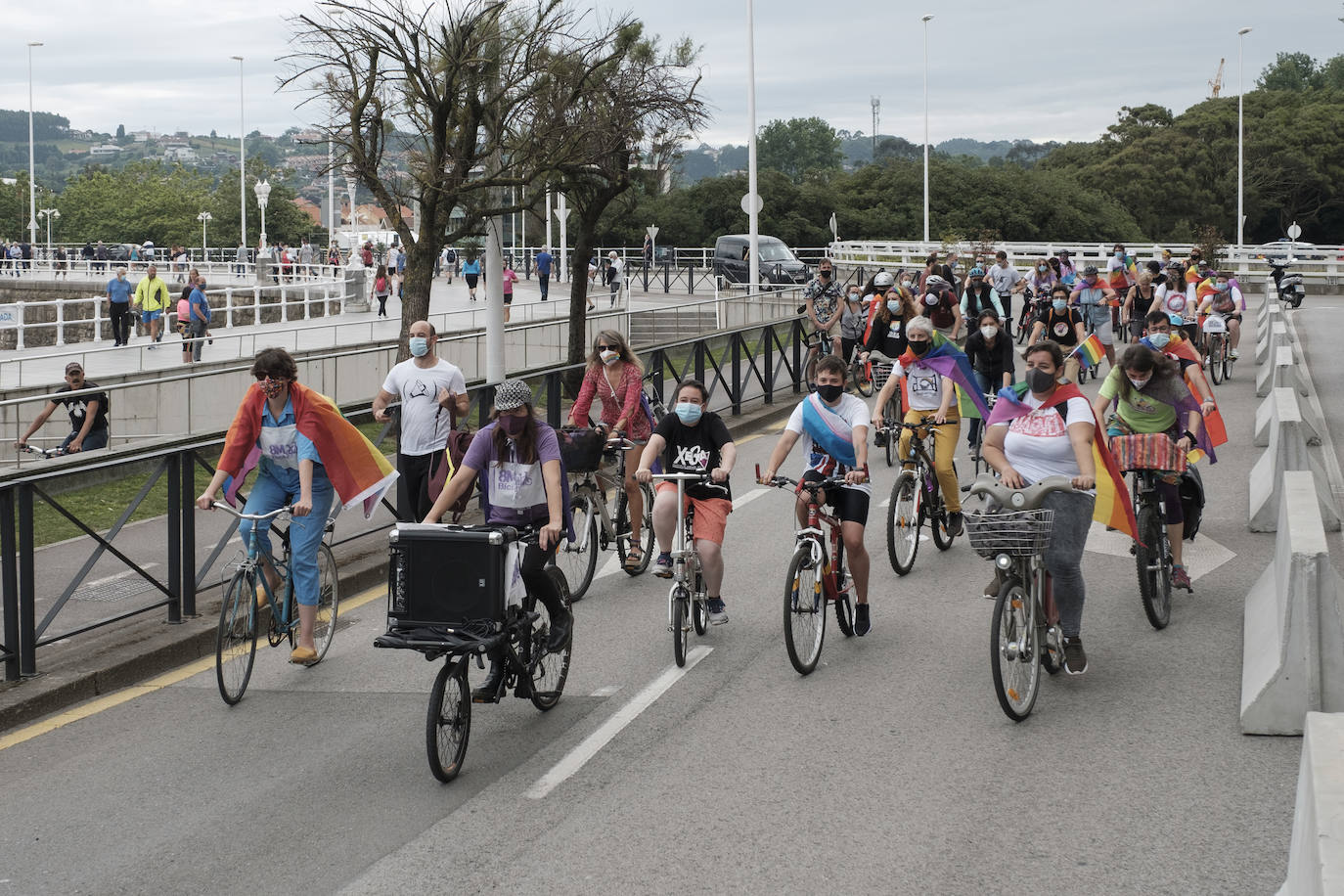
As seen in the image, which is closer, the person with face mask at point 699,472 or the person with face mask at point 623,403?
the person with face mask at point 699,472

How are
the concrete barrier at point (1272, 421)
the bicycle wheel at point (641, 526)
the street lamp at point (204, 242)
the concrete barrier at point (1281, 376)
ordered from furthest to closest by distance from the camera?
the street lamp at point (204, 242), the concrete barrier at point (1281, 376), the concrete barrier at point (1272, 421), the bicycle wheel at point (641, 526)

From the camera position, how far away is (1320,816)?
435 centimetres

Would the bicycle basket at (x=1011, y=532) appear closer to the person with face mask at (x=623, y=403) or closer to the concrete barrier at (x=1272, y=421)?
the person with face mask at (x=623, y=403)

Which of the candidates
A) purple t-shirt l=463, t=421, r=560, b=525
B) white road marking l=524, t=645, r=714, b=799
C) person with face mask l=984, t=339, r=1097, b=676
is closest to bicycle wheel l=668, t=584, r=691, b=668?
white road marking l=524, t=645, r=714, b=799

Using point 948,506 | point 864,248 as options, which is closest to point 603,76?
point 948,506

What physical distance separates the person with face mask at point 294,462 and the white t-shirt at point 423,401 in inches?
70.6

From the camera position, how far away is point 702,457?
8.66m

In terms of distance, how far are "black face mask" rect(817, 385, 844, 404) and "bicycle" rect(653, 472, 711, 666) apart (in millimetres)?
843

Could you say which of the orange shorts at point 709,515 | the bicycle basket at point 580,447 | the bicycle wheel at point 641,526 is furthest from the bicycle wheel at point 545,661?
the bicycle wheel at point 641,526

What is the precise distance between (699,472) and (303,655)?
8.24 feet

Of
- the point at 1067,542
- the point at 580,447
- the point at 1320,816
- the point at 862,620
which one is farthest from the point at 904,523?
the point at 1320,816

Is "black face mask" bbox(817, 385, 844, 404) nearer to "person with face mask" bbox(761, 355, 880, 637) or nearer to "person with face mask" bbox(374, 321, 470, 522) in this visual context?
"person with face mask" bbox(761, 355, 880, 637)

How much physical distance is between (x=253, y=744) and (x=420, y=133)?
57.4ft

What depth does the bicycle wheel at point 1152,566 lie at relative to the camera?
8719 millimetres
